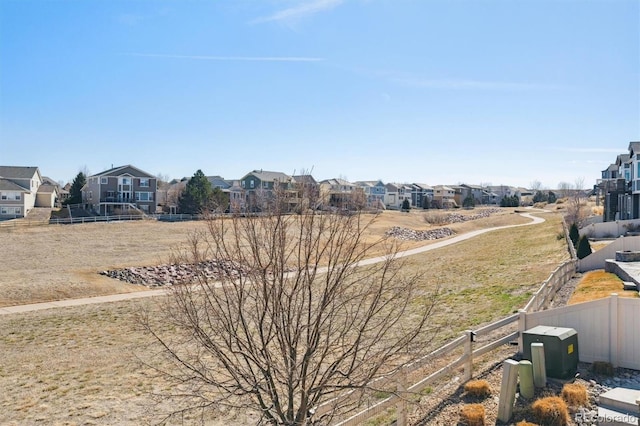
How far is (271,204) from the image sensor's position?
6207mm

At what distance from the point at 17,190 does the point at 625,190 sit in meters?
67.4

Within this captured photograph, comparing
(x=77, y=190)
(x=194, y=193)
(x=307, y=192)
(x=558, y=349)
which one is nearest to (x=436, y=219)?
(x=194, y=193)

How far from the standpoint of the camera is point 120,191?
60156 mm

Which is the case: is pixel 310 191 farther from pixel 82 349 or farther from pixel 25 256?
pixel 25 256

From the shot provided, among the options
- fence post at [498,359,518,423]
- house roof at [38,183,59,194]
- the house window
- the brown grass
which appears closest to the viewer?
fence post at [498,359,518,423]

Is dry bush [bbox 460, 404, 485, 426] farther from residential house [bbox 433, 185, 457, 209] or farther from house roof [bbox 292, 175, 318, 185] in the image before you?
residential house [bbox 433, 185, 457, 209]

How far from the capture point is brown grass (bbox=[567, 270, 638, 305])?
1381cm

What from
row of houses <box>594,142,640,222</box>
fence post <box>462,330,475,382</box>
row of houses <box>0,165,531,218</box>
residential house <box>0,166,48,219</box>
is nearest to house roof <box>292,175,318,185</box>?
row of houses <box>0,165,531,218</box>

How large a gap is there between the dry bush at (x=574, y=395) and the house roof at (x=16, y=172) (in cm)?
7029

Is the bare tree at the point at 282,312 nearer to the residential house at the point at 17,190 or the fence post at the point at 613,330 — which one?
the fence post at the point at 613,330

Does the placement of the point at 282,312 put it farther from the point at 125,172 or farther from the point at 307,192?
the point at 125,172

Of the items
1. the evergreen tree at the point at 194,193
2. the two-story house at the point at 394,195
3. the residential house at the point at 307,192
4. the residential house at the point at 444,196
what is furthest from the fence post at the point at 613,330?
the two-story house at the point at 394,195

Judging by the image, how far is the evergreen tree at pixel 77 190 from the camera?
6516 centimetres

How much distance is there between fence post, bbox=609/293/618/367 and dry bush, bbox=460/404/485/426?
4.03 m
